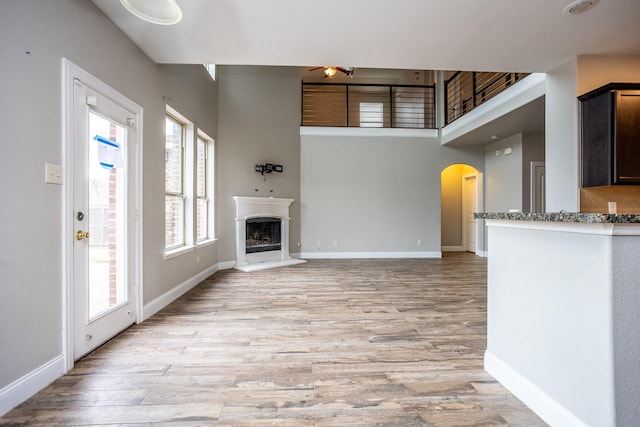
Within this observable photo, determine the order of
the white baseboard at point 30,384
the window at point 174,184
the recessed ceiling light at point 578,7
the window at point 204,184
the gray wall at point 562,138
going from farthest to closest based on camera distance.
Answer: the window at point 204,184 < the window at point 174,184 < the gray wall at point 562,138 < the recessed ceiling light at point 578,7 < the white baseboard at point 30,384

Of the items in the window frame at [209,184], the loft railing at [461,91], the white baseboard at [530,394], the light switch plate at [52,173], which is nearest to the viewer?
the white baseboard at [530,394]

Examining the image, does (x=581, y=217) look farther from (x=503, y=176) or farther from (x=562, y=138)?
(x=503, y=176)

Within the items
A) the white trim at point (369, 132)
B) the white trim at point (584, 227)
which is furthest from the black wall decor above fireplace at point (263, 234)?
the white trim at point (584, 227)

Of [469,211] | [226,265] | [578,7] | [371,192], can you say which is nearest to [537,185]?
[469,211]

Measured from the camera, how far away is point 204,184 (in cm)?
507

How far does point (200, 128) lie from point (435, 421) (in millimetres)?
4755

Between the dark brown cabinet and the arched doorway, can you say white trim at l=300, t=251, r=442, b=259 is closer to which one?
the arched doorway

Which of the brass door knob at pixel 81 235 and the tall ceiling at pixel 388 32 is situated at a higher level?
the tall ceiling at pixel 388 32

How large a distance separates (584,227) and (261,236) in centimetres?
527

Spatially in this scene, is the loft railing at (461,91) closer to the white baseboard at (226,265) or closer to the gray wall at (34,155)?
the white baseboard at (226,265)

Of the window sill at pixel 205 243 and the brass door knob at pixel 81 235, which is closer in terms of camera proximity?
the brass door knob at pixel 81 235

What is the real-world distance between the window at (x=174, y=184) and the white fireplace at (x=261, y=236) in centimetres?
140

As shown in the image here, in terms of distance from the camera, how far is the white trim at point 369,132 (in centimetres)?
652

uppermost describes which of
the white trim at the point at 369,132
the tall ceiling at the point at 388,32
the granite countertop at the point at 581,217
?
the white trim at the point at 369,132
